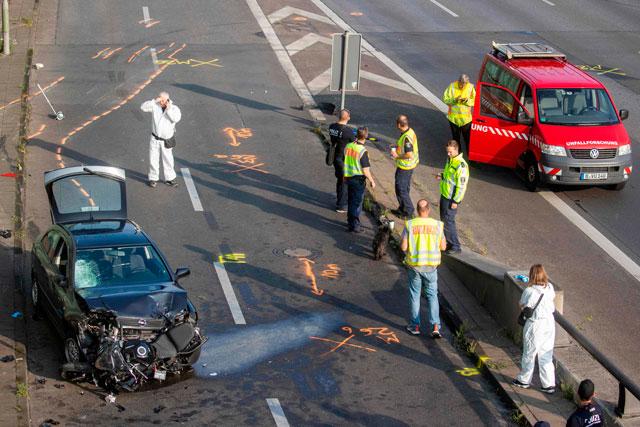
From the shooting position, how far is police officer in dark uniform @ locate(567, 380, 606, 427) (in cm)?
975

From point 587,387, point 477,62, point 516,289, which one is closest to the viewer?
point 587,387

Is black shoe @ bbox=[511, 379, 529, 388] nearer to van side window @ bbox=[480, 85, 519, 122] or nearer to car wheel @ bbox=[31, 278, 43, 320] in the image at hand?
car wheel @ bbox=[31, 278, 43, 320]

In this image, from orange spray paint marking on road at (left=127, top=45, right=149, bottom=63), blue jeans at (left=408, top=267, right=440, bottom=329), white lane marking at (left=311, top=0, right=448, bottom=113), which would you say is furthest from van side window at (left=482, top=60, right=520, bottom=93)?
orange spray paint marking on road at (left=127, top=45, right=149, bottom=63)

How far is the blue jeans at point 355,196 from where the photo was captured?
54.6ft

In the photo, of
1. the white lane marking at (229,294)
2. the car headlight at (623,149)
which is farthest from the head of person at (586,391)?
the car headlight at (623,149)

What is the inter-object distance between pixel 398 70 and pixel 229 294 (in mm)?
13922

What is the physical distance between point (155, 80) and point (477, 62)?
882 cm

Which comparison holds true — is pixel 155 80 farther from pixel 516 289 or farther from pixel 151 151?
pixel 516 289

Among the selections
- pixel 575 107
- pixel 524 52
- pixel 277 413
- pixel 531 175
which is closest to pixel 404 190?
pixel 531 175

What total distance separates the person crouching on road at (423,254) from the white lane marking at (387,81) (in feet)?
40.5

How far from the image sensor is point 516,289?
1308cm

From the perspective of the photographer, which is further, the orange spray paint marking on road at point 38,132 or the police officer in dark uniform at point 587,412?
the orange spray paint marking on road at point 38,132

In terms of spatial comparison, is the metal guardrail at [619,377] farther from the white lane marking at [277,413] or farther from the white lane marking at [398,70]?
the white lane marking at [398,70]

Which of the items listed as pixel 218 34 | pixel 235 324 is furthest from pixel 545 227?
pixel 218 34
